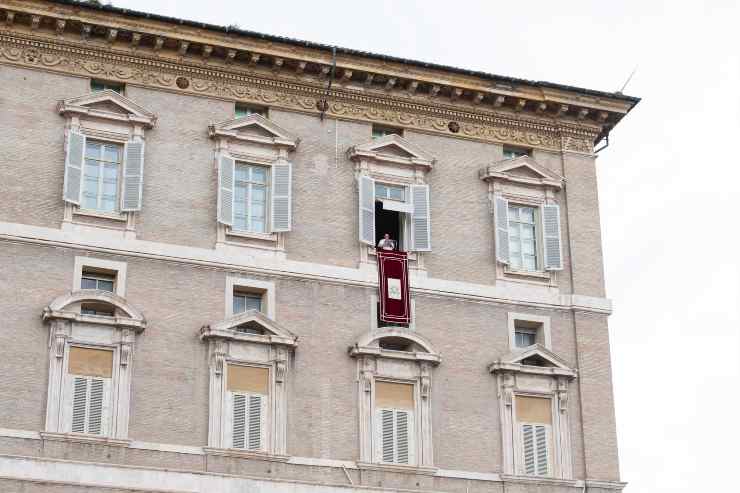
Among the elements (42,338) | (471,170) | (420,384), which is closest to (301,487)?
(420,384)

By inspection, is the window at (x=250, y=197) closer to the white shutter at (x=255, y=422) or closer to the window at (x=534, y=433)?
the white shutter at (x=255, y=422)

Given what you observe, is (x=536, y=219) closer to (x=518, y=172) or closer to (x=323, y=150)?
(x=518, y=172)

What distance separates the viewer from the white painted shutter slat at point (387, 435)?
38.2 meters

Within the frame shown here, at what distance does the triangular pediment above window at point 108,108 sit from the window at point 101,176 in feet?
2.36

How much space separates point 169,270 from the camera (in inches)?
1499

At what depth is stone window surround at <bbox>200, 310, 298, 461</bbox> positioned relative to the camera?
36906mm

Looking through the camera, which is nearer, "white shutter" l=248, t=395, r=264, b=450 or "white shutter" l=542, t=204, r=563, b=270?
"white shutter" l=248, t=395, r=264, b=450

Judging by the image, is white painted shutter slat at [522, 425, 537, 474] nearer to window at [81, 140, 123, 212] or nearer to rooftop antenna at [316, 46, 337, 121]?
rooftop antenna at [316, 46, 337, 121]

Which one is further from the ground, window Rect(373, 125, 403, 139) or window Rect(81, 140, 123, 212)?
window Rect(373, 125, 403, 139)

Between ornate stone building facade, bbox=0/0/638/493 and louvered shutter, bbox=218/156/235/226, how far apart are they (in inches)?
3.2

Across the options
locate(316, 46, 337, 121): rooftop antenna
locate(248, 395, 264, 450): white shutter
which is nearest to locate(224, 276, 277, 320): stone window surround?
locate(248, 395, 264, 450): white shutter

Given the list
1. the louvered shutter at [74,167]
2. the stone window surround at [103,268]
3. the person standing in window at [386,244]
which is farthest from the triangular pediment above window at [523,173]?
the louvered shutter at [74,167]

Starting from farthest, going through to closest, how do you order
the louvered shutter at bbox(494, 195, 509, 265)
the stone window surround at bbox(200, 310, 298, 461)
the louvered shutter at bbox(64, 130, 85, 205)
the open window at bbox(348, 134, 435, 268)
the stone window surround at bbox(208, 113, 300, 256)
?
the louvered shutter at bbox(494, 195, 509, 265)
the open window at bbox(348, 134, 435, 268)
the stone window surround at bbox(208, 113, 300, 256)
the louvered shutter at bbox(64, 130, 85, 205)
the stone window surround at bbox(200, 310, 298, 461)

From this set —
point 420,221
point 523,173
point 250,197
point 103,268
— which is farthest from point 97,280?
point 523,173
